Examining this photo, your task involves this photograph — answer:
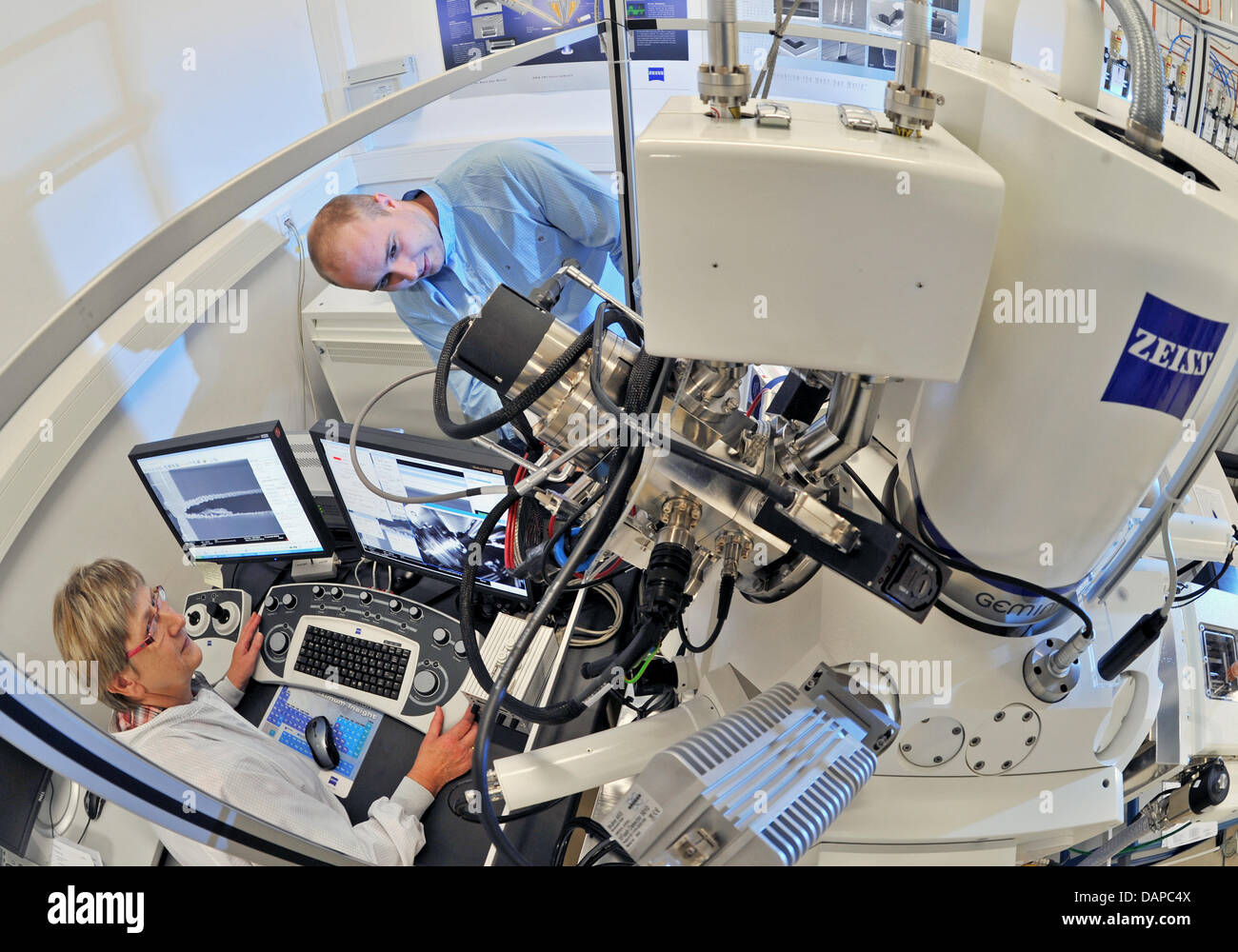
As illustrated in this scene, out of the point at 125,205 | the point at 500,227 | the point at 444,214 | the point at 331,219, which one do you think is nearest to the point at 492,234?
the point at 500,227

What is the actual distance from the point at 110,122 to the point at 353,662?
149 cm

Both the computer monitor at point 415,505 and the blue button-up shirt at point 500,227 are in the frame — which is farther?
the blue button-up shirt at point 500,227

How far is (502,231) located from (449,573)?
1008 millimetres

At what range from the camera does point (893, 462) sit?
795mm

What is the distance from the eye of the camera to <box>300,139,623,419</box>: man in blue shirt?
192 centimetres

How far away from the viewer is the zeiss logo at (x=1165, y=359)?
479 millimetres

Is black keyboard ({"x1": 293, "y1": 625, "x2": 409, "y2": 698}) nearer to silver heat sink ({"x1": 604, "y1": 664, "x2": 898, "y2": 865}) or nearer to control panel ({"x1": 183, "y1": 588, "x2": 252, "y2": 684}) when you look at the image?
control panel ({"x1": 183, "y1": 588, "x2": 252, "y2": 684})

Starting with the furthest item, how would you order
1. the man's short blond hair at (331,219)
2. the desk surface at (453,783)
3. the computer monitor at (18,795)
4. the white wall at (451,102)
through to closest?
the white wall at (451,102), the man's short blond hair at (331,219), the desk surface at (453,783), the computer monitor at (18,795)

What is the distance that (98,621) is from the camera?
1406mm

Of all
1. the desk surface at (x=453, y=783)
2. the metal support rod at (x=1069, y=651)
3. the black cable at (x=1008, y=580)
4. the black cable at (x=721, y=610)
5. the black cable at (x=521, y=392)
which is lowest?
the desk surface at (x=453, y=783)

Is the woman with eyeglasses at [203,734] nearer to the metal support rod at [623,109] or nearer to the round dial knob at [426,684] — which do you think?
the round dial knob at [426,684]

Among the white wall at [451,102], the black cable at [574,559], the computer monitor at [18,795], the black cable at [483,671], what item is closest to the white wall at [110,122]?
the white wall at [451,102]
